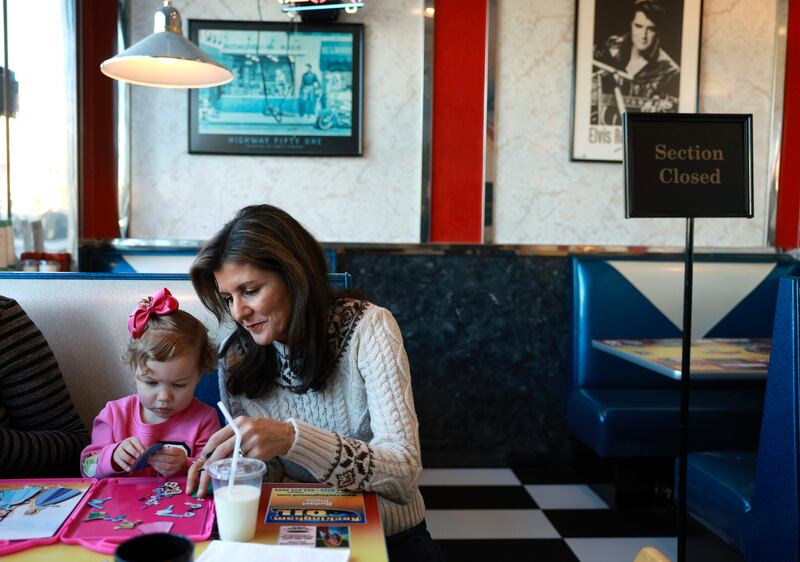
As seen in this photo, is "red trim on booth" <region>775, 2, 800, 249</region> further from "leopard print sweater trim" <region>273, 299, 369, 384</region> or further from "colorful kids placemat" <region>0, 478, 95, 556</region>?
"colorful kids placemat" <region>0, 478, 95, 556</region>

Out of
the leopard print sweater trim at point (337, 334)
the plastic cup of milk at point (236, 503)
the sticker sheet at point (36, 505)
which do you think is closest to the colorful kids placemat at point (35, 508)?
the sticker sheet at point (36, 505)

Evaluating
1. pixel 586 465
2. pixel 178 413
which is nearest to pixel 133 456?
pixel 178 413

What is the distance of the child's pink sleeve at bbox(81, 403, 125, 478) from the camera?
1.54 metres

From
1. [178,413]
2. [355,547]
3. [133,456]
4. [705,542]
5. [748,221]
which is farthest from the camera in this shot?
[748,221]

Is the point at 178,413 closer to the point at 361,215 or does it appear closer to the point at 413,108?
the point at 361,215

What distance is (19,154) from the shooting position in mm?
2941

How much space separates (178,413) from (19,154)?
174 cm

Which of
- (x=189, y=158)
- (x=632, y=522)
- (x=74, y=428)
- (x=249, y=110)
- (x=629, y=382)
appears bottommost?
(x=632, y=522)

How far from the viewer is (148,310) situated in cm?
175

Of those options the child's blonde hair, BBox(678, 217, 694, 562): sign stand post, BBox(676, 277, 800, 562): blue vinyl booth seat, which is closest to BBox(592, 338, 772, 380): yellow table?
BBox(678, 217, 694, 562): sign stand post

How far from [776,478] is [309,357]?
1.28 meters

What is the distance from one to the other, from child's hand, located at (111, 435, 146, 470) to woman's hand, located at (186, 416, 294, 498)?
0.70 feet

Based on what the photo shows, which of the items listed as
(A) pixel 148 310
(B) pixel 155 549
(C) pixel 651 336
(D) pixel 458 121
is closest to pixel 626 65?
(D) pixel 458 121

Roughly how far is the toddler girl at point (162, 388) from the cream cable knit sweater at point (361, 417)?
0.11 metres
